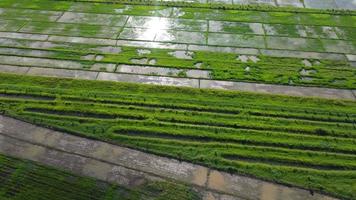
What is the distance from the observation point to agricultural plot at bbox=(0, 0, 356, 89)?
1630cm

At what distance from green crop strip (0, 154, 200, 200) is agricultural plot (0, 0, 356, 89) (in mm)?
6036

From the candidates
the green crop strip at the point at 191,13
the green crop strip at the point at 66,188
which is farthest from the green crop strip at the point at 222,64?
the green crop strip at the point at 66,188

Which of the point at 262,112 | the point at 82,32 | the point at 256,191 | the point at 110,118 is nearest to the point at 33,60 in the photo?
the point at 82,32

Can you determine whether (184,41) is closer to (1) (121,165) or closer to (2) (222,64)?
(2) (222,64)

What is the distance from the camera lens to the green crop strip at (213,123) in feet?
39.4

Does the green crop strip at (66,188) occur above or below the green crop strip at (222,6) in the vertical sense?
below

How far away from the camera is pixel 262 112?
14016 mm

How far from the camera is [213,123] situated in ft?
44.3

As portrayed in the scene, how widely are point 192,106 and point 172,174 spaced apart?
351 cm

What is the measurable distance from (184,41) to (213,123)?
6250 mm

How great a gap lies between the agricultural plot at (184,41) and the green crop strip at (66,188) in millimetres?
6036

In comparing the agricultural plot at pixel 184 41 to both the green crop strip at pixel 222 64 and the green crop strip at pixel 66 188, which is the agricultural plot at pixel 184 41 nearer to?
the green crop strip at pixel 222 64

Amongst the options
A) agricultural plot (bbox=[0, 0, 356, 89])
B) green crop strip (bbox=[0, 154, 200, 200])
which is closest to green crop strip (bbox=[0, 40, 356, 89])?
agricultural plot (bbox=[0, 0, 356, 89])

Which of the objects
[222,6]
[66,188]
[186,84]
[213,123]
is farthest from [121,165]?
[222,6]
